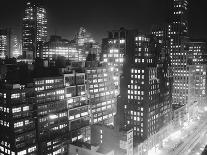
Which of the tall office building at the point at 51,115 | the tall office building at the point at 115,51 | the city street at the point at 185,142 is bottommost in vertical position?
the city street at the point at 185,142

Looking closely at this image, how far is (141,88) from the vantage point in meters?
135

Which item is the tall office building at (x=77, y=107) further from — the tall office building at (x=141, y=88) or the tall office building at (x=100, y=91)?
the tall office building at (x=141, y=88)

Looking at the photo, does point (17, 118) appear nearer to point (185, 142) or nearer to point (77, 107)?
point (77, 107)

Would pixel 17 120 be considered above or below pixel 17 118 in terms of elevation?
below

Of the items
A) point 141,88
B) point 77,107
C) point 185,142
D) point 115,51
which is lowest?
point 185,142

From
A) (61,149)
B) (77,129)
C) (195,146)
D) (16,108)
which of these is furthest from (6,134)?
(195,146)

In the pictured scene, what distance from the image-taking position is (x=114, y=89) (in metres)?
187

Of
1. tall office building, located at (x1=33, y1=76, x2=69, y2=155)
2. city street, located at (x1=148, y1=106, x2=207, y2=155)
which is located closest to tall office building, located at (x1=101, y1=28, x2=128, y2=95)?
city street, located at (x1=148, y1=106, x2=207, y2=155)

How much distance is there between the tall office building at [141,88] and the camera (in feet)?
441

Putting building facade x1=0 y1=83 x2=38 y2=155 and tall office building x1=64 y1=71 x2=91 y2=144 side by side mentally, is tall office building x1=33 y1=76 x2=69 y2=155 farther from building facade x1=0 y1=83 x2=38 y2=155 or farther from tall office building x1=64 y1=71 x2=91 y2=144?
tall office building x1=64 y1=71 x2=91 y2=144

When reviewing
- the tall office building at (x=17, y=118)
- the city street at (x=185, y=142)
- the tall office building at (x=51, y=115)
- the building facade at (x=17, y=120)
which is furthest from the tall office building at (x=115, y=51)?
the building facade at (x=17, y=120)

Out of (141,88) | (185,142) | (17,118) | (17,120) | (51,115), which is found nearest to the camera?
(17,120)

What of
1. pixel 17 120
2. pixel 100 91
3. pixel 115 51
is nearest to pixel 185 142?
pixel 100 91

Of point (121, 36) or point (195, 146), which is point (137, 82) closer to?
point (195, 146)
